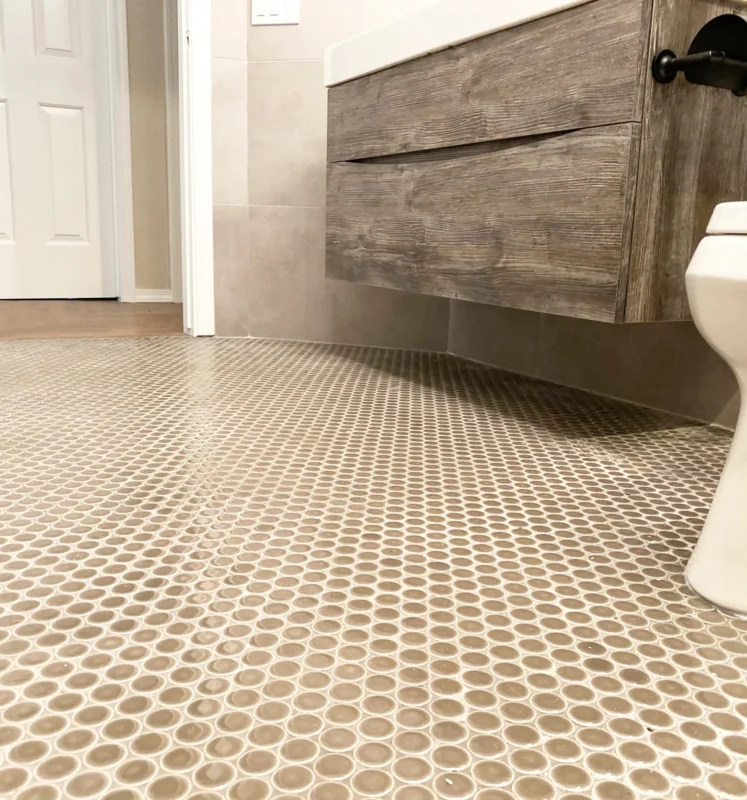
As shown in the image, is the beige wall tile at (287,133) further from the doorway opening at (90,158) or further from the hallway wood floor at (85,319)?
the doorway opening at (90,158)

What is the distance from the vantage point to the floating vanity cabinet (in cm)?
101

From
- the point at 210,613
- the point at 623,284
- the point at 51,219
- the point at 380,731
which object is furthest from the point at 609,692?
the point at 51,219

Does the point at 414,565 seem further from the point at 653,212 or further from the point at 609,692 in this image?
the point at 653,212

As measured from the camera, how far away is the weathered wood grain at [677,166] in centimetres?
99

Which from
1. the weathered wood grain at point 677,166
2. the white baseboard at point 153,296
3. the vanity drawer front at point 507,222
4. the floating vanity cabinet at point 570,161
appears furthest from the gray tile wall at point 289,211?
the white baseboard at point 153,296

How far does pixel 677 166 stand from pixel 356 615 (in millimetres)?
781

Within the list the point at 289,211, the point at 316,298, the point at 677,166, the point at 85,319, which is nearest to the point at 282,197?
the point at 289,211

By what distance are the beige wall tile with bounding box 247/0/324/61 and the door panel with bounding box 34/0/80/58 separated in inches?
50.3

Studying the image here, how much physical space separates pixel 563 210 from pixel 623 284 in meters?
0.16

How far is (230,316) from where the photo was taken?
225 centimetres

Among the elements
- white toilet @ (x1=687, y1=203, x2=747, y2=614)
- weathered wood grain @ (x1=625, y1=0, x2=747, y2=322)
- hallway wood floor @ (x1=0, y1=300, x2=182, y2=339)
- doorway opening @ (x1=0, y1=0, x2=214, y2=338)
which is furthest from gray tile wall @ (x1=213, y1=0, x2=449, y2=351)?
white toilet @ (x1=687, y1=203, x2=747, y2=614)

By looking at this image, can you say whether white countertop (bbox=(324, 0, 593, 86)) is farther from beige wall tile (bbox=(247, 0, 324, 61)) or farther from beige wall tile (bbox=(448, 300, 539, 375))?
beige wall tile (bbox=(448, 300, 539, 375))

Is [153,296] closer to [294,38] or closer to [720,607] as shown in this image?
[294,38]

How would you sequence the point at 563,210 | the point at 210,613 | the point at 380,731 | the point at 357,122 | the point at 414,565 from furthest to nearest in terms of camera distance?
1. the point at 357,122
2. the point at 563,210
3. the point at 414,565
4. the point at 210,613
5. the point at 380,731
